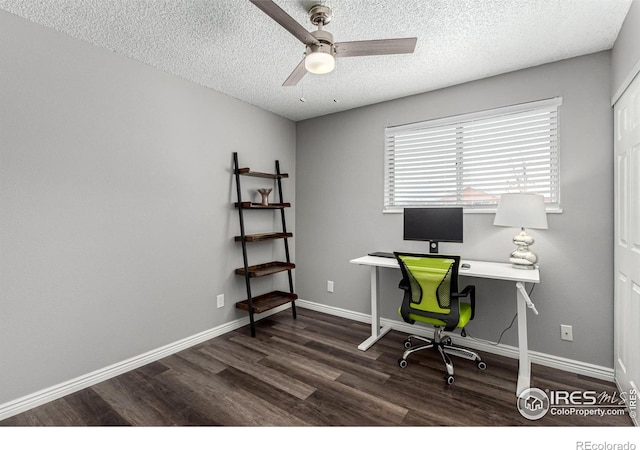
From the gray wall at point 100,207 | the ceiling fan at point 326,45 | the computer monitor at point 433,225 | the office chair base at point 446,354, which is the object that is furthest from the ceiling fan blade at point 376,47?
the office chair base at point 446,354

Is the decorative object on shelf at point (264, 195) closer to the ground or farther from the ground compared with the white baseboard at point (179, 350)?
farther from the ground

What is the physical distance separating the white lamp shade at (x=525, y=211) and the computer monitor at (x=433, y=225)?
41 cm

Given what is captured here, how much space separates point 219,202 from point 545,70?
10.2 ft

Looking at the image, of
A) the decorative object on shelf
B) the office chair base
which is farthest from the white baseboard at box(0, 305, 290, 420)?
the office chair base

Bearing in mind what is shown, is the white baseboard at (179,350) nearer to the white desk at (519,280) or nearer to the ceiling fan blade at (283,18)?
the white desk at (519,280)

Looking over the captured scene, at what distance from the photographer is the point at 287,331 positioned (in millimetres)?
3240

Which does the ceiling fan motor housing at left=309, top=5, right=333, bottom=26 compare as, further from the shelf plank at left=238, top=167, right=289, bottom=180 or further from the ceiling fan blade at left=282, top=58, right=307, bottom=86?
the shelf plank at left=238, top=167, right=289, bottom=180

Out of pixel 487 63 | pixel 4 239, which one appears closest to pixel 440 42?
pixel 487 63

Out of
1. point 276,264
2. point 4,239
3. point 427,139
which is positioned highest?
point 427,139

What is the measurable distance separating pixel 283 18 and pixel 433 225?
82.4 inches

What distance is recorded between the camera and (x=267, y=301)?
11.1 ft

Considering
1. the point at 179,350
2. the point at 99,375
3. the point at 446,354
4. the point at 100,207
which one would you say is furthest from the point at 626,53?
the point at 99,375

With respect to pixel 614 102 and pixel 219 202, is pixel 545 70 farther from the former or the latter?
pixel 219 202

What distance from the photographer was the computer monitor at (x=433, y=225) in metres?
2.74
